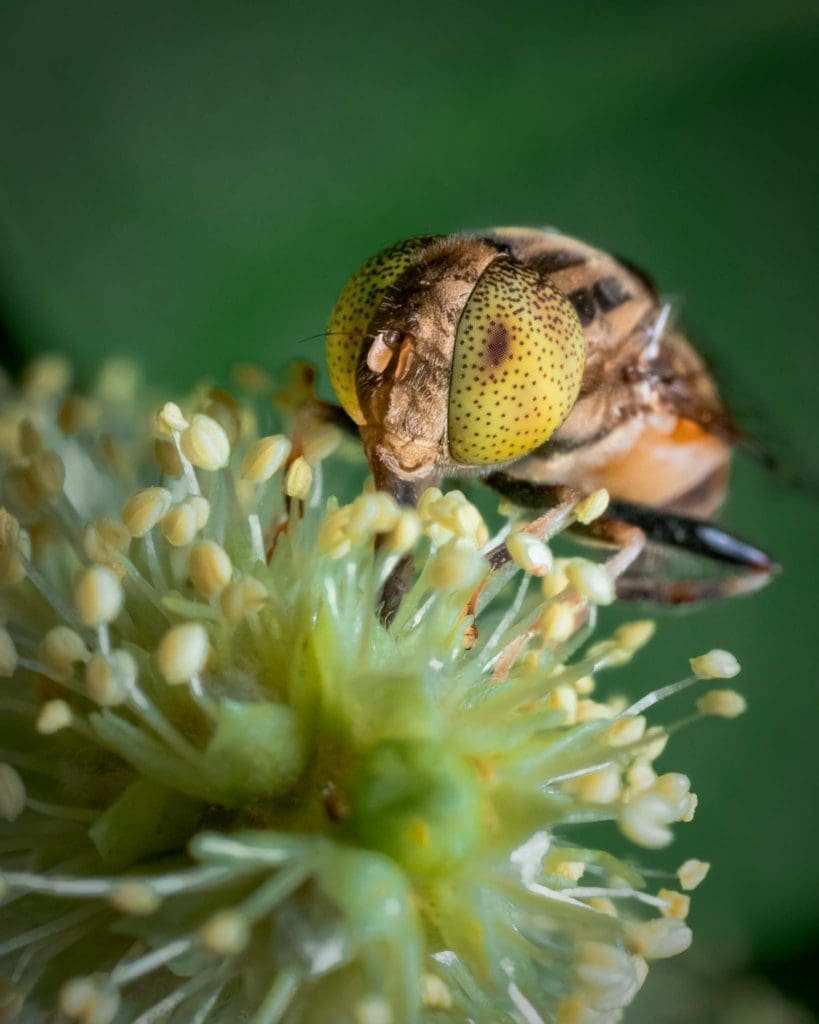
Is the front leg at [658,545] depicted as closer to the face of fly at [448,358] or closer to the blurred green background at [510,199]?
the face of fly at [448,358]

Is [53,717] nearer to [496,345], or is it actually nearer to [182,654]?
[182,654]

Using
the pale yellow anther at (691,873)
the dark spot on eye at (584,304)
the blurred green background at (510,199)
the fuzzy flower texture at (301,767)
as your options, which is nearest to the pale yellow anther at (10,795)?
the fuzzy flower texture at (301,767)

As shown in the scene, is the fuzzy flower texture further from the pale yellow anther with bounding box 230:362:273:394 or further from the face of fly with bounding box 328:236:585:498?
the pale yellow anther with bounding box 230:362:273:394

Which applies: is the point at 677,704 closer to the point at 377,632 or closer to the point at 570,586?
the point at 570,586

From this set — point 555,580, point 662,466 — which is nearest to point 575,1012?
point 555,580

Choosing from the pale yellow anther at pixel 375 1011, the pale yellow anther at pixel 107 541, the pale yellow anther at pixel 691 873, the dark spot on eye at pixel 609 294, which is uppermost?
the dark spot on eye at pixel 609 294

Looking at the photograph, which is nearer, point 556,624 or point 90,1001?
point 90,1001
